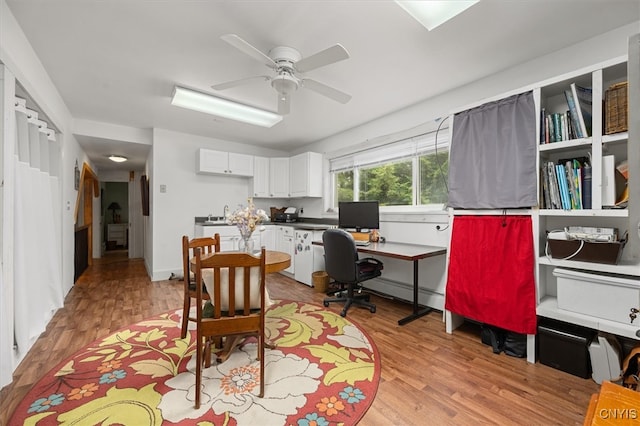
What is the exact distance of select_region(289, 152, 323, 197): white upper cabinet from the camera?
4.92m

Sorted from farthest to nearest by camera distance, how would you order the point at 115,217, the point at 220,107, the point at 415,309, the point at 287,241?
the point at 115,217 → the point at 287,241 → the point at 220,107 → the point at 415,309

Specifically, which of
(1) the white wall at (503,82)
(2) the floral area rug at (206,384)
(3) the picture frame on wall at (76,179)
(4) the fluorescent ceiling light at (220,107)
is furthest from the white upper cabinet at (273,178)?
(2) the floral area rug at (206,384)

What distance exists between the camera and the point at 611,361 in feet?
5.83

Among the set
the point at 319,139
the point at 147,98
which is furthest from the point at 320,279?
the point at 147,98

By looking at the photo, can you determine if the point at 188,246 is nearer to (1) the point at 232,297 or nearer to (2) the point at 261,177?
(1) the point at 232,297

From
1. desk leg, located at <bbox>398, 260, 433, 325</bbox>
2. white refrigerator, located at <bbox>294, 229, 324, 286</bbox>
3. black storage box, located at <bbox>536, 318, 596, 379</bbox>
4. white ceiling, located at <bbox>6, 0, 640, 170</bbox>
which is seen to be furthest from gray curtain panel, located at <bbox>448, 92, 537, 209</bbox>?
white refrigerator, located at <bbox>294, 229, 324, 286</bbox>

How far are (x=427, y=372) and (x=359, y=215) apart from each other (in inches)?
84.8

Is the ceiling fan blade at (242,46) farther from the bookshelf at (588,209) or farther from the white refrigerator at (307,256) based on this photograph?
the white refrigerator at (307,256)

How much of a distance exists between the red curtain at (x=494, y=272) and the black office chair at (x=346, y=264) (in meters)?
0.87

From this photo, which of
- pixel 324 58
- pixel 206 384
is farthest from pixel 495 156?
pixel 206 384

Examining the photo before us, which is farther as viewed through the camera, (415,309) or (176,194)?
(176,194)

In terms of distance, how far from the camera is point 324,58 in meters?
1.94

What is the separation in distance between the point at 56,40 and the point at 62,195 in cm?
195

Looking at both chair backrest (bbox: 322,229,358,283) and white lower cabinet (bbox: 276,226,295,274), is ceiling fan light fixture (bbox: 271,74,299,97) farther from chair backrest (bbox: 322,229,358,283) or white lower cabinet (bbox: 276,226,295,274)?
white lower cabinet (bbox: 276,226,295,274)
